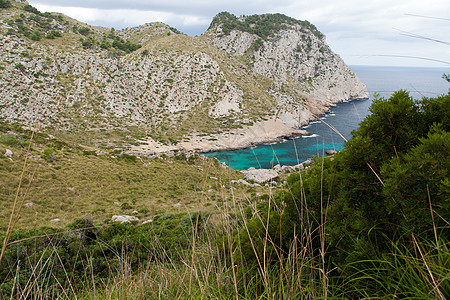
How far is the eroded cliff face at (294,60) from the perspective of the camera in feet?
313

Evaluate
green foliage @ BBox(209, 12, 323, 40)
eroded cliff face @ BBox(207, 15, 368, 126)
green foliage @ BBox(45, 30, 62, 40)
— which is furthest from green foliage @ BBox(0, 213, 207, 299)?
green foliage @ BBox(209, 12, 323, 40)

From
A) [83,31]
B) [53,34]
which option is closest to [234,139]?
[53,34]

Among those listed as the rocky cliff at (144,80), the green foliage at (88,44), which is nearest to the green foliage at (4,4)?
the rocky cliff at (144,80)

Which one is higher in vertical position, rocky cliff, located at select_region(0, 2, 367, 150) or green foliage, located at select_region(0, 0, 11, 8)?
green foliage, located at select_region(0, 0, 11, 8)

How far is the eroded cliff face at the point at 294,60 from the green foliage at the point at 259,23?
447mm

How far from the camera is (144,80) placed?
2736 inches

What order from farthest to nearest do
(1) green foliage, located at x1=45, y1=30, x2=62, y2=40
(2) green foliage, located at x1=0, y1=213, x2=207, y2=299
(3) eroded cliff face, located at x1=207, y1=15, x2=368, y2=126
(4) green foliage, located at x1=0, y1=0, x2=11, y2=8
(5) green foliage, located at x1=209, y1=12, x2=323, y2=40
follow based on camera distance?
(5) green foliage, located at x1=209, y1=12, x2=323, y2=40 < (3) eroded cliff face, located at x1=207, y1=15, x2=368, y2=126 < (4) green foliage, located at x1=0, y1=0, x2=11, y2=8 < (1) green foliage, located at x1=45, y1=30, x2=62, y2=40 < (2) green foliage, located at x1=0, y1=213, x2=207, y2=299

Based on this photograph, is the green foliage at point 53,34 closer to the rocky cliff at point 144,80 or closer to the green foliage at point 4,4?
the rocky cliff at point 144,80

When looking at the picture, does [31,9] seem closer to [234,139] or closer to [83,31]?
[83,31]

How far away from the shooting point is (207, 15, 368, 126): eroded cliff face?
9531 centimetres

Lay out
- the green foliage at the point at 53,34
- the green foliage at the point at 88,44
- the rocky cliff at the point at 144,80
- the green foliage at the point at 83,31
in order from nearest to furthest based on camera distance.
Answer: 1. the rocky cliff at the point at 144,80
2. the green foliage at the point at 53,34
3. the green foliage at the point at 88,44
4. the green foliage at the point at 83,31

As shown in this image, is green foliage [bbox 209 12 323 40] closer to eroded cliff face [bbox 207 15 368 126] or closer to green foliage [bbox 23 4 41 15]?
eroded cliff face [bbox 207 15 368 126]

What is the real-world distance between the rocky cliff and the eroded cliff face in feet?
1.67

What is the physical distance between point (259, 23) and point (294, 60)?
80.9ft
